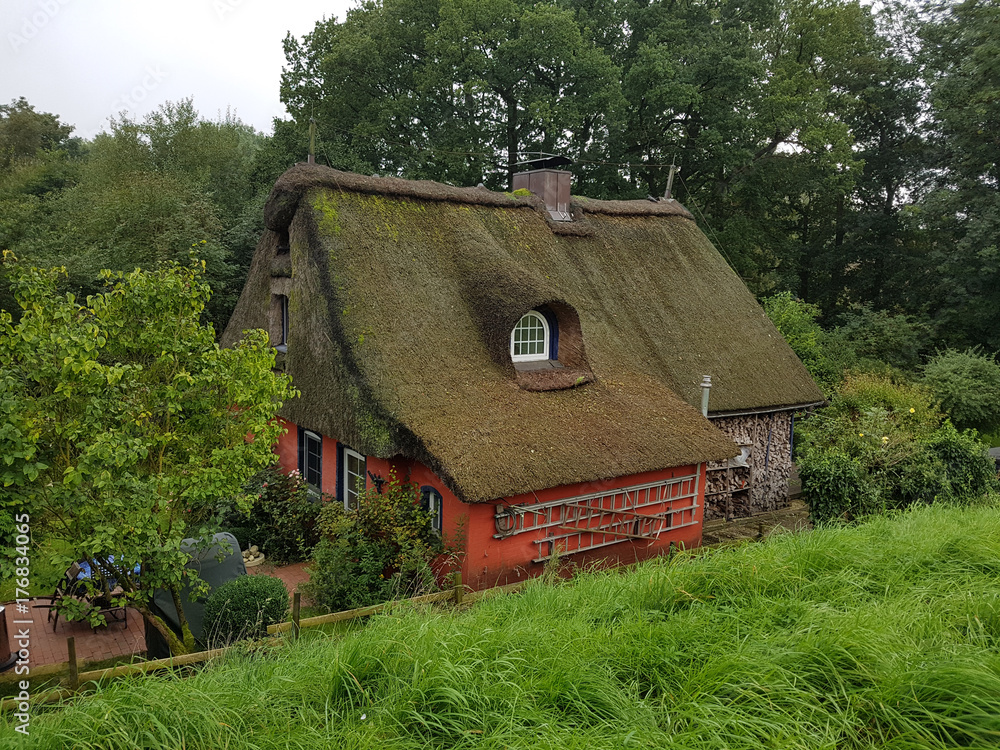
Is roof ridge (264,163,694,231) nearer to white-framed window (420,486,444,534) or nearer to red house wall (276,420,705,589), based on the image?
red house wall (276,420,705,589)

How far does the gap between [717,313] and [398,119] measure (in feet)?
49.8

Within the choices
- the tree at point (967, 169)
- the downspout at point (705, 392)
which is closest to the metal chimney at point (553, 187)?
the downspout at point (705, 392)

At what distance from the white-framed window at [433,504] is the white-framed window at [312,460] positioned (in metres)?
3.11

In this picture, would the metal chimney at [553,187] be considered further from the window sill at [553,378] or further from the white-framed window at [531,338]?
the window sill at [553,378]

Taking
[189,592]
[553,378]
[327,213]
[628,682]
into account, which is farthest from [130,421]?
[553,378]

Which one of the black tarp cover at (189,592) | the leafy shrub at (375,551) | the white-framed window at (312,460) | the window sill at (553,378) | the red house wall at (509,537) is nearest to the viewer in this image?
the black tarp cover at (189,592)

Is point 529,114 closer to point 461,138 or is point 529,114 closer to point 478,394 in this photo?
point 461,138

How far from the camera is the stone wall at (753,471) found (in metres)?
14.2

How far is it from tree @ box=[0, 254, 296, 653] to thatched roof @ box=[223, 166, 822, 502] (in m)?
2.68

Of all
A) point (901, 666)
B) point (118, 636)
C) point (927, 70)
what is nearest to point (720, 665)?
point (901, 666)

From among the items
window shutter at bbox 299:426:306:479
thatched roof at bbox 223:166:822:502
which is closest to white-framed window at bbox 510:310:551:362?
thatched roof at bbox 223:166:822:502

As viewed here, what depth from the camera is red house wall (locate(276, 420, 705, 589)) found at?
9.08m

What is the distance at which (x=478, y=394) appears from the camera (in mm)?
10266

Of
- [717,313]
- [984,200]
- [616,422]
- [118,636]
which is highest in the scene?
[984,200]
